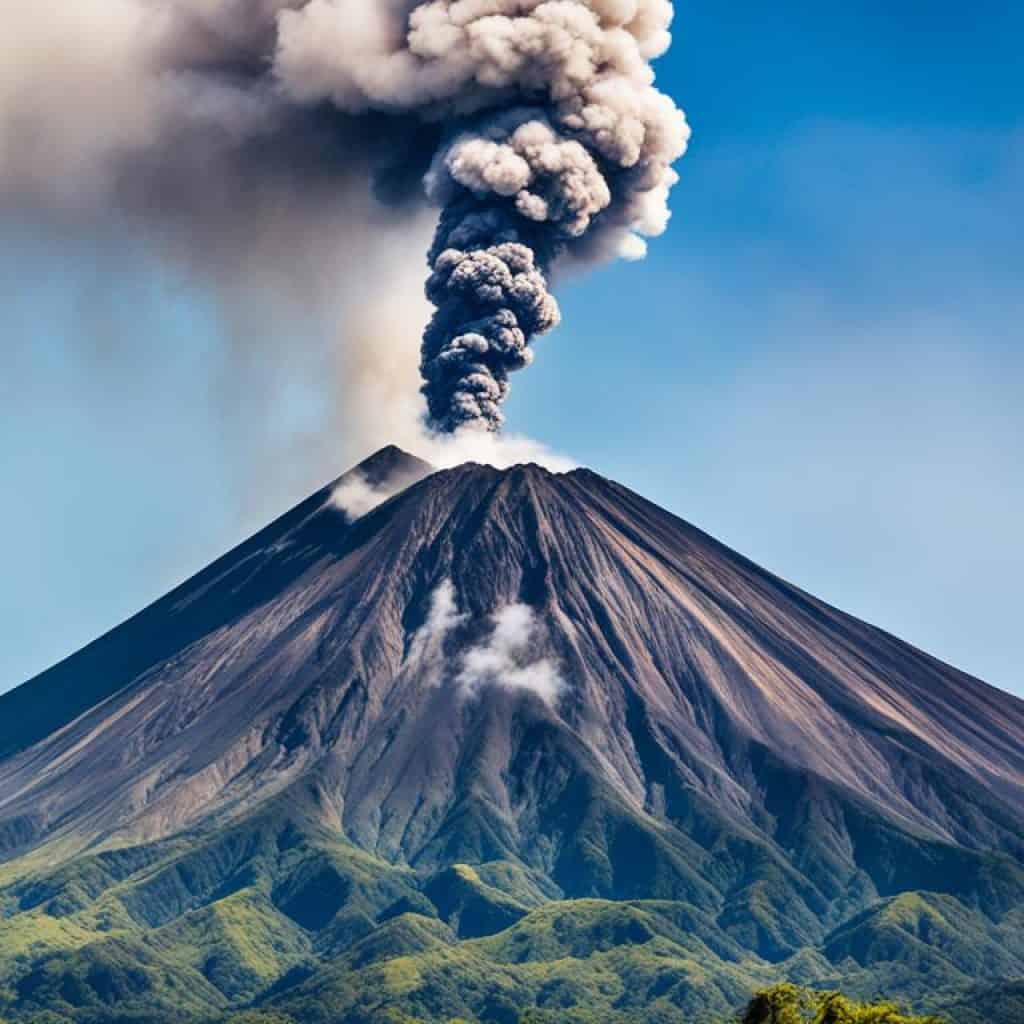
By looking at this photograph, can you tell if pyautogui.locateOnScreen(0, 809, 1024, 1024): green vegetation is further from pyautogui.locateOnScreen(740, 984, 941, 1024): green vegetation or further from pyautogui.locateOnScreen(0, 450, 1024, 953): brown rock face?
pyautogui.locateOnScreen(740, 984, 941, 1024): green vegetation

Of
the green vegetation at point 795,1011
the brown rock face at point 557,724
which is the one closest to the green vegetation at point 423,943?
the brown rock face at point 557,724

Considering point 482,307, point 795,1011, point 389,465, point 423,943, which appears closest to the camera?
point 795,1011

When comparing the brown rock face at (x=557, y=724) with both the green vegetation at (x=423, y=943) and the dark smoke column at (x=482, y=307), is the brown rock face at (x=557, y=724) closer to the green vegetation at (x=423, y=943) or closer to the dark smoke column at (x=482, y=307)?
the green vegetation at (x=423, y=943)

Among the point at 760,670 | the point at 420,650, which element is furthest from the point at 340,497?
the point at 760,670

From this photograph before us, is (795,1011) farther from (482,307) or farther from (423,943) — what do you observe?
(482,307)

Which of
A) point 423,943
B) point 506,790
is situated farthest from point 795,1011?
point 506,790

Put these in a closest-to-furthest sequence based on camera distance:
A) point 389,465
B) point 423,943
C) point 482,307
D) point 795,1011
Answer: point 795,1011
point 423,943
point 482,307
point 389,465

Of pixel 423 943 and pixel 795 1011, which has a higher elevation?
pixel 423 943

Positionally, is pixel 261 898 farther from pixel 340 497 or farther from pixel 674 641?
pixel 340 497
